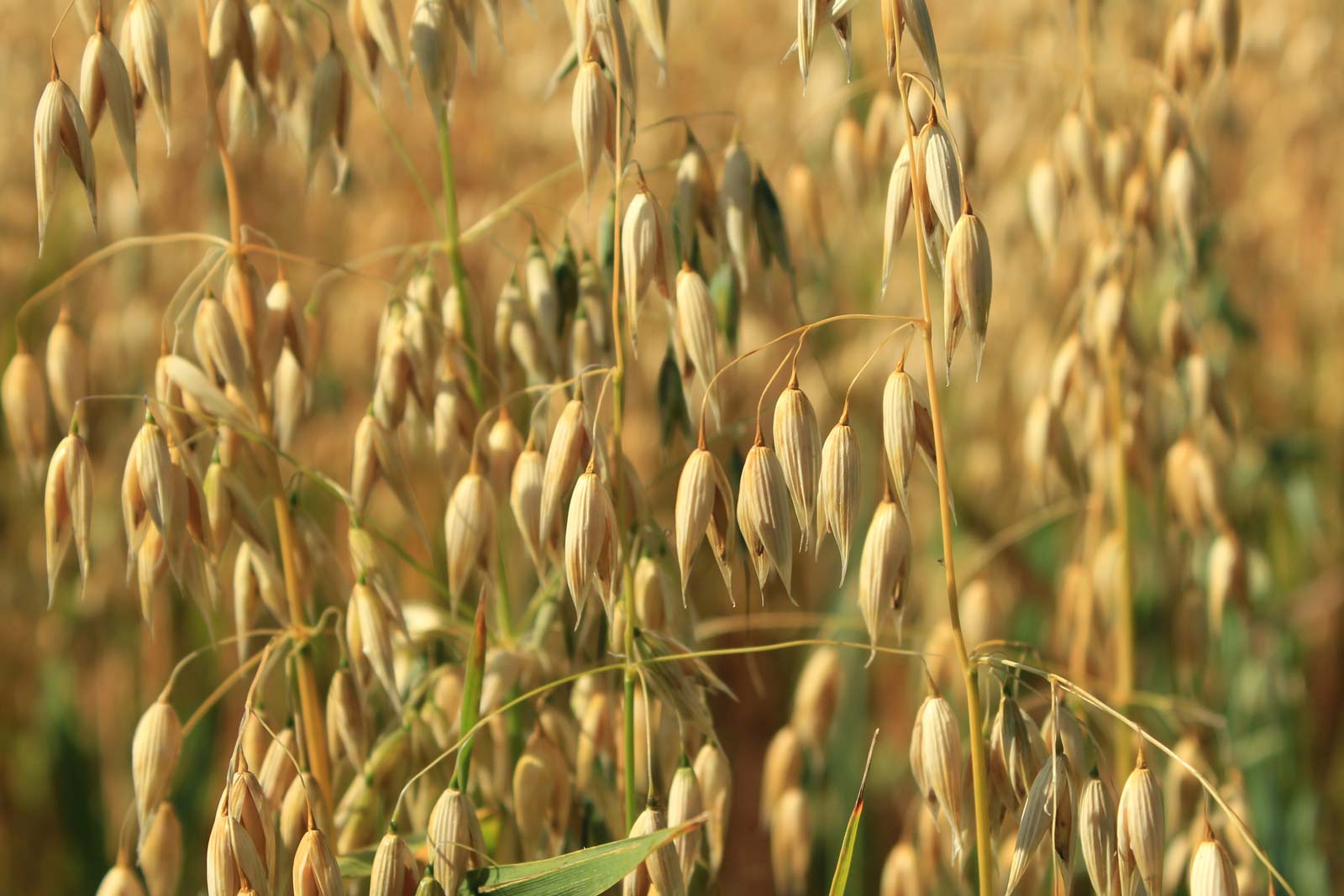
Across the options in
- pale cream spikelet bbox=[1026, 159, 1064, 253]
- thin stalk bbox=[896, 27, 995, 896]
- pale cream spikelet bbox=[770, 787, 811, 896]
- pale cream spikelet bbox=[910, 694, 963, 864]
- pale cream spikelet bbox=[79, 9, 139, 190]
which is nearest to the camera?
thin stalk bbox=[896, 27, 995, 896]

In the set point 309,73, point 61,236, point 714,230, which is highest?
point 61,236

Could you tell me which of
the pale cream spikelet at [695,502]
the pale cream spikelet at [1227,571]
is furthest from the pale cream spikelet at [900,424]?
the pale cream spikelet at [1227,571]

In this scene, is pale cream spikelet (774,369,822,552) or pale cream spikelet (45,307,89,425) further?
pale cream spikelet (45,307,89,425)

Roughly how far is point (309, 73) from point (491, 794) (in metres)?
0.78

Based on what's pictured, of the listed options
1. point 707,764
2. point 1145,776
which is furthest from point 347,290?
point 1145,776

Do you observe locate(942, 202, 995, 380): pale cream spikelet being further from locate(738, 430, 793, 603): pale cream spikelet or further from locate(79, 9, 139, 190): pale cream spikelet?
locate(79, 9, 139, 190): pale cream spikelet

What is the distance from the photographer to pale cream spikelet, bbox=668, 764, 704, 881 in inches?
38.2

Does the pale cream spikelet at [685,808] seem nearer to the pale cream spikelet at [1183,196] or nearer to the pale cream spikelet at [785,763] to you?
the pale cream spikelet at [785,763]

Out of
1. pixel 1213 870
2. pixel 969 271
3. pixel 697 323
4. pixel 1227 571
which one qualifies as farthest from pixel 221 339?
pixel 1227 571

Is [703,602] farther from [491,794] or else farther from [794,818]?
[491,794]

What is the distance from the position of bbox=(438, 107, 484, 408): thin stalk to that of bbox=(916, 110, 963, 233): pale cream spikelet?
0.48m

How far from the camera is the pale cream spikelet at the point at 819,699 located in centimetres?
147

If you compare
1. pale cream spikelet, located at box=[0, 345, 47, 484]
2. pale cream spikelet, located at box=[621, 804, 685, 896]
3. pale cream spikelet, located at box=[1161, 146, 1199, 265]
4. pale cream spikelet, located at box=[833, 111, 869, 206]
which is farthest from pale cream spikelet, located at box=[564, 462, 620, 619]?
pale cream spikelet, located at box=[1161, 146, 1199, 265]

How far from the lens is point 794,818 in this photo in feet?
4.67
